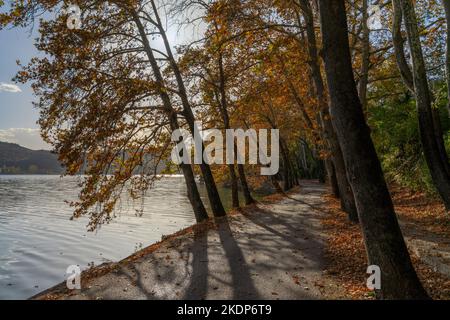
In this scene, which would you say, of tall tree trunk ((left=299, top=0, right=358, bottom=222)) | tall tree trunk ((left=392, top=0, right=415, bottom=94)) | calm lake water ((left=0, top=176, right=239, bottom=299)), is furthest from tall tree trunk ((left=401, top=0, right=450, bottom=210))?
calm lake water ((left=0, top=176, right=239, bottom=299))

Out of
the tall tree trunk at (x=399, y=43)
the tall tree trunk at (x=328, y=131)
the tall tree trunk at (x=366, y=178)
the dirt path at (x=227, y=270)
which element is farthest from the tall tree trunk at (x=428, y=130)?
the tall tree trunk at (x=366, y=178)

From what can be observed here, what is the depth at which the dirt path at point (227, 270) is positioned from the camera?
6.63 m

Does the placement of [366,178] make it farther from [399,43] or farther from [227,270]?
[399,43]

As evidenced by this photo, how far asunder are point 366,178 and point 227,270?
436 centimetres

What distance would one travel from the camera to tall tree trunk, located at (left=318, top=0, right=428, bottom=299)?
4.95 metres

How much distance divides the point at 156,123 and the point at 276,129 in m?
13.4

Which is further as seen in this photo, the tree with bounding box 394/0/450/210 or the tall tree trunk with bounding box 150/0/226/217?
the tall tree trunk with bounding box 150/0/226/217

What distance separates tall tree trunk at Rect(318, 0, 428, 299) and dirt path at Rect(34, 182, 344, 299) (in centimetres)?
137

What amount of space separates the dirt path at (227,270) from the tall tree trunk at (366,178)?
1372mm

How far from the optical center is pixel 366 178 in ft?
16.4

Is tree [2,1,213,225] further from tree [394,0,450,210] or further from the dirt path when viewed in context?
tree [394,0,450,210]
